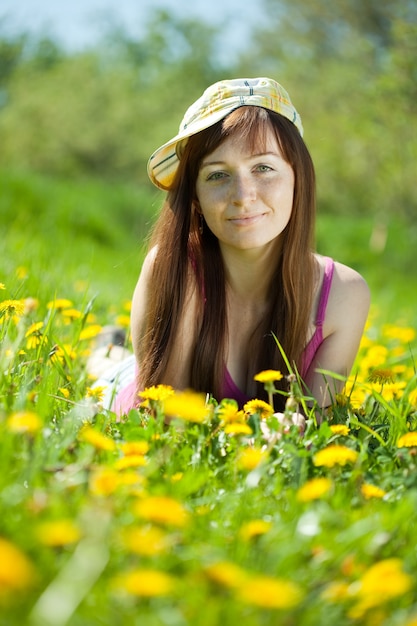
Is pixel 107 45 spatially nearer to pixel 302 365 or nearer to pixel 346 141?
pixel 346 141

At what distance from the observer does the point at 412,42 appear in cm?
719

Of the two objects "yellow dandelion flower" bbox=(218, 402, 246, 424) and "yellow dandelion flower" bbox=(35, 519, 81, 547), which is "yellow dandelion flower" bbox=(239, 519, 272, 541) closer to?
"yellow dandelion flower" bbox=(35, 519, 81, 547)

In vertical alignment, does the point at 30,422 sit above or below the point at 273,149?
below

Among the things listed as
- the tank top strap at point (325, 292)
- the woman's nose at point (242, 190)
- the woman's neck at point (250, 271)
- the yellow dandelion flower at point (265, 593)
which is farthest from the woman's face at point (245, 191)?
the yellow dandelion flower at point (265, 593)

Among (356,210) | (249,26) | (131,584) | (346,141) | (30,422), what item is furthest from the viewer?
(249,26)

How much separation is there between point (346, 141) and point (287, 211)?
1143 centimetres

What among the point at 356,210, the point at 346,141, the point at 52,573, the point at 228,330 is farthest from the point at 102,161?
the point at 52,573

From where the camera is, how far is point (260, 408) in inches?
75.9

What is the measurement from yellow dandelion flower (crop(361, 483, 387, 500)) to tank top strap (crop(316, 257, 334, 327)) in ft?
3.77

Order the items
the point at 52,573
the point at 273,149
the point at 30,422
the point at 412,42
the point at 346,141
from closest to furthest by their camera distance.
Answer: the point at 52,573
the point at 30,422
the point at 273,149
the point at 412,42
the point at 346,141

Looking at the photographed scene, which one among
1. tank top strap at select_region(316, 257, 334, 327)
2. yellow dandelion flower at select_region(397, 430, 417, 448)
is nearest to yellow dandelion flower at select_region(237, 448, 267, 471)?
yellow dandelion flower at select_region(397, 430, 417, 448)

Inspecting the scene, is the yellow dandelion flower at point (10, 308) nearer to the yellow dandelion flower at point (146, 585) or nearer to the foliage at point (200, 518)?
the foliage at point (200, 518)

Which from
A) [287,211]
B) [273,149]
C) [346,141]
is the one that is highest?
[346,141]

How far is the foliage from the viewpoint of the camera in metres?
1.00
